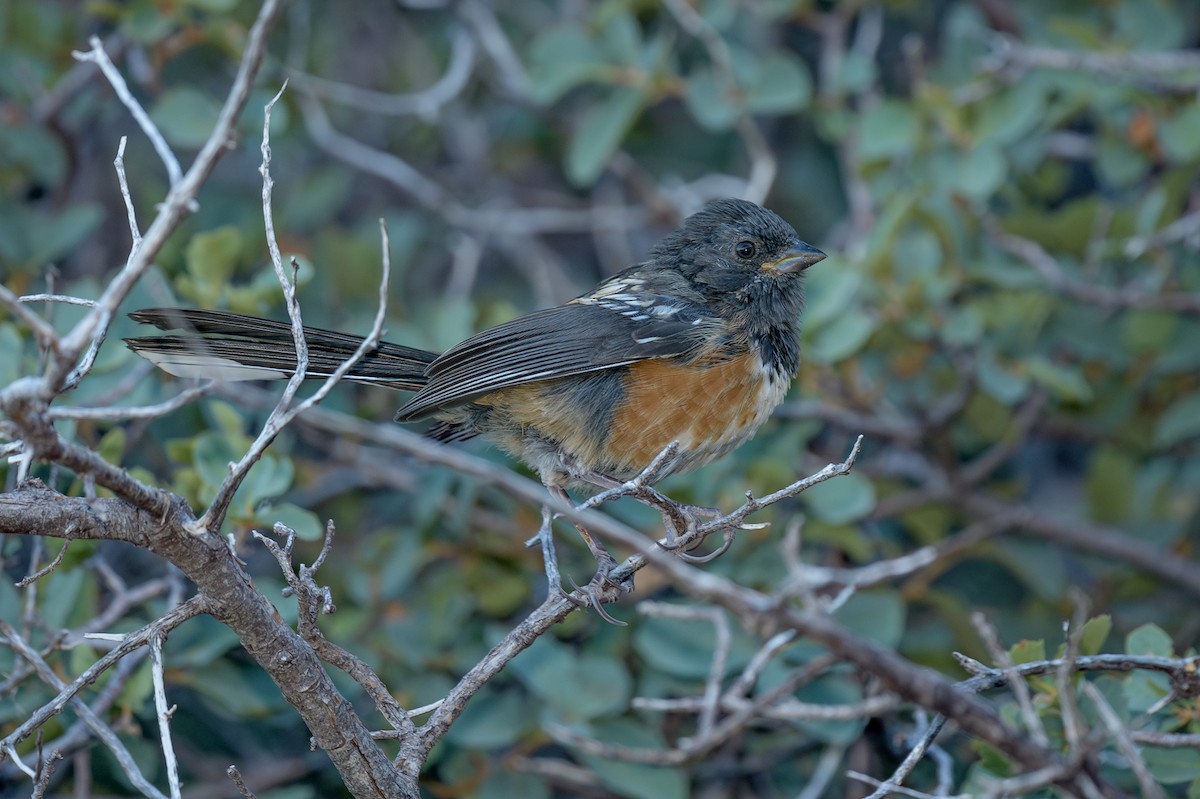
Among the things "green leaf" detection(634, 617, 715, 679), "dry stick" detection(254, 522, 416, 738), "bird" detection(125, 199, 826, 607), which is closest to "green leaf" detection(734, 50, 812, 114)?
"bird" detection(125, 199, 826, 607)

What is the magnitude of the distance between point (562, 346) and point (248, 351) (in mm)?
844

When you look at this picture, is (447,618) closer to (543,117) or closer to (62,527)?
(62,527)

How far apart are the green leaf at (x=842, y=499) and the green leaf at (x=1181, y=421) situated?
3.71 feet

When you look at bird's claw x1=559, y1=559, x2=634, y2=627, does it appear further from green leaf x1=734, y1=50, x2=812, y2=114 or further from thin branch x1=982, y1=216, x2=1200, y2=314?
green leaf x1=734, y1=50, x2=812, y2=114

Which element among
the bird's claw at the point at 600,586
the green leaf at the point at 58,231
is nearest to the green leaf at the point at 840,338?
the bird's claw at the point at 600,586

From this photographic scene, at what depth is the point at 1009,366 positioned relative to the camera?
12.6ft

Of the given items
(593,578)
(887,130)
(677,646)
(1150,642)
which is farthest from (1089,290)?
(593,578)

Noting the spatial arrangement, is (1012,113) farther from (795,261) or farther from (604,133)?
(604,133)

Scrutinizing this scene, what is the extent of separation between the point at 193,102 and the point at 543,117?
1654 millimetres

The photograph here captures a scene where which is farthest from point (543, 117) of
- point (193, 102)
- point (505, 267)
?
point (193, 102)

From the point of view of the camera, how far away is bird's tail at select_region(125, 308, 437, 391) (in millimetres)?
2705

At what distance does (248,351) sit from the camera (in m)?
2.91

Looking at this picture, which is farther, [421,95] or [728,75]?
[421,95]

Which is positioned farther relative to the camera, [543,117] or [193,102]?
[543,117]
